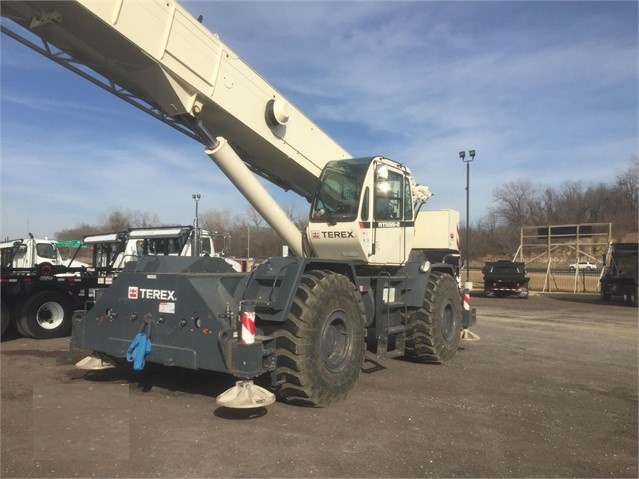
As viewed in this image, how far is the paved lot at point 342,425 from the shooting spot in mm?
4242

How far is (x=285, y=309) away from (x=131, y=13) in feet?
12.0

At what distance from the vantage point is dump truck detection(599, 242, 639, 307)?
22375 millimetres

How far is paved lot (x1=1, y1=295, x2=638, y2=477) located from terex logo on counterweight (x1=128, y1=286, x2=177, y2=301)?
116cm

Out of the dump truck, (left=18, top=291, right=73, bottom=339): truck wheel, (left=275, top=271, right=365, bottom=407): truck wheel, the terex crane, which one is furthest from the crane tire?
the dump truck

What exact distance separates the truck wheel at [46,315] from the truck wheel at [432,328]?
282 inches

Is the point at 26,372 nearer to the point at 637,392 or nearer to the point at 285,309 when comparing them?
the point at 285,309

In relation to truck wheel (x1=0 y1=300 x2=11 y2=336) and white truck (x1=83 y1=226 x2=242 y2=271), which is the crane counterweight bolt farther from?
white truck (x1=83 y1=226 x2=242 y2=271)

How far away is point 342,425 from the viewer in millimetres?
5230

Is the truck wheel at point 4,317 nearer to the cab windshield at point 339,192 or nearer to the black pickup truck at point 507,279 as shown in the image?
the cab windshield at point 339,192

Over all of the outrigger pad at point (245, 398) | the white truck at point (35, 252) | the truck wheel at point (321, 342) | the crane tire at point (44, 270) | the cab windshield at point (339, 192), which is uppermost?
the cab windshield at point (339, 192)

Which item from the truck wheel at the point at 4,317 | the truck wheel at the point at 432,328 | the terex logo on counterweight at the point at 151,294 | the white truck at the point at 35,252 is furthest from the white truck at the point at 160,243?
the terex logo on counterweight at the point at 151,294

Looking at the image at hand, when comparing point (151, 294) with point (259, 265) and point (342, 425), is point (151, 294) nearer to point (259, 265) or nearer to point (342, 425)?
point (259, 265)

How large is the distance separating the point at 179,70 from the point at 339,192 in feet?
9.04

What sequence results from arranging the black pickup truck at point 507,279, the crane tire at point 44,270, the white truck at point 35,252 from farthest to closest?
1. the black pickup truck at point 507,279
2. the white truck at point 35,252
3. the crane tire at point 44,270
